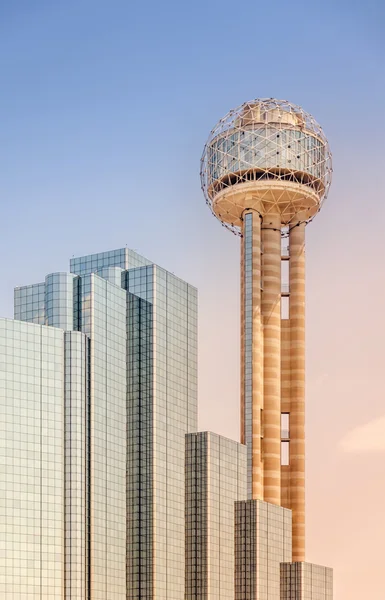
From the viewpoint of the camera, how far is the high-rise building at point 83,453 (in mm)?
171500

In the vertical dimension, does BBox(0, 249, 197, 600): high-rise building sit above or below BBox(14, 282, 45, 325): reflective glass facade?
below

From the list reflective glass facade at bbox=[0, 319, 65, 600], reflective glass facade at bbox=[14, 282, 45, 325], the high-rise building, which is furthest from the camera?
reflective glass facade at bbox=[14, 282, 45, 325]

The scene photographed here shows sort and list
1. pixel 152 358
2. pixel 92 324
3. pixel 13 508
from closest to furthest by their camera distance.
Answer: pixel 13 508
pixel 92 324
pixel 152 358

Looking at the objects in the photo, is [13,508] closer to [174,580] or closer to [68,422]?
[68,422]

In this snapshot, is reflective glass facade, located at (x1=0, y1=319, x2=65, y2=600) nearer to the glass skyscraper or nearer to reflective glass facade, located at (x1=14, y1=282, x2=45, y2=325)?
the glass skyscraper

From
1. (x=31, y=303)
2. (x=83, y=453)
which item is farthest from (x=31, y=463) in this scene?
(x=31, y=303)

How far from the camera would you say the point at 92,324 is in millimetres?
186000

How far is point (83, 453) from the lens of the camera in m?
180

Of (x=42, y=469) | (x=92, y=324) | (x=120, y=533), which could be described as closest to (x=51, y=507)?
(x=42, y=469)

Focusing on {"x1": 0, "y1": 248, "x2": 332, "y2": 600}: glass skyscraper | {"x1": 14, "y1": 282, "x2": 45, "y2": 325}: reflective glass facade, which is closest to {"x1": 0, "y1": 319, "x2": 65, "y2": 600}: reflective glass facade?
{"x1": 0, "y1": 248, "x2": 332, "y2": 600}: glass skyscraper

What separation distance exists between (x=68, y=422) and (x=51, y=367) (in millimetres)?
8814

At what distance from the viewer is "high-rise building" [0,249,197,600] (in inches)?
6752

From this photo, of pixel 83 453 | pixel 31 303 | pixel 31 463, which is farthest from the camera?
pixel 31 303

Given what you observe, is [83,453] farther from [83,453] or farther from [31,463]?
[31,463]
